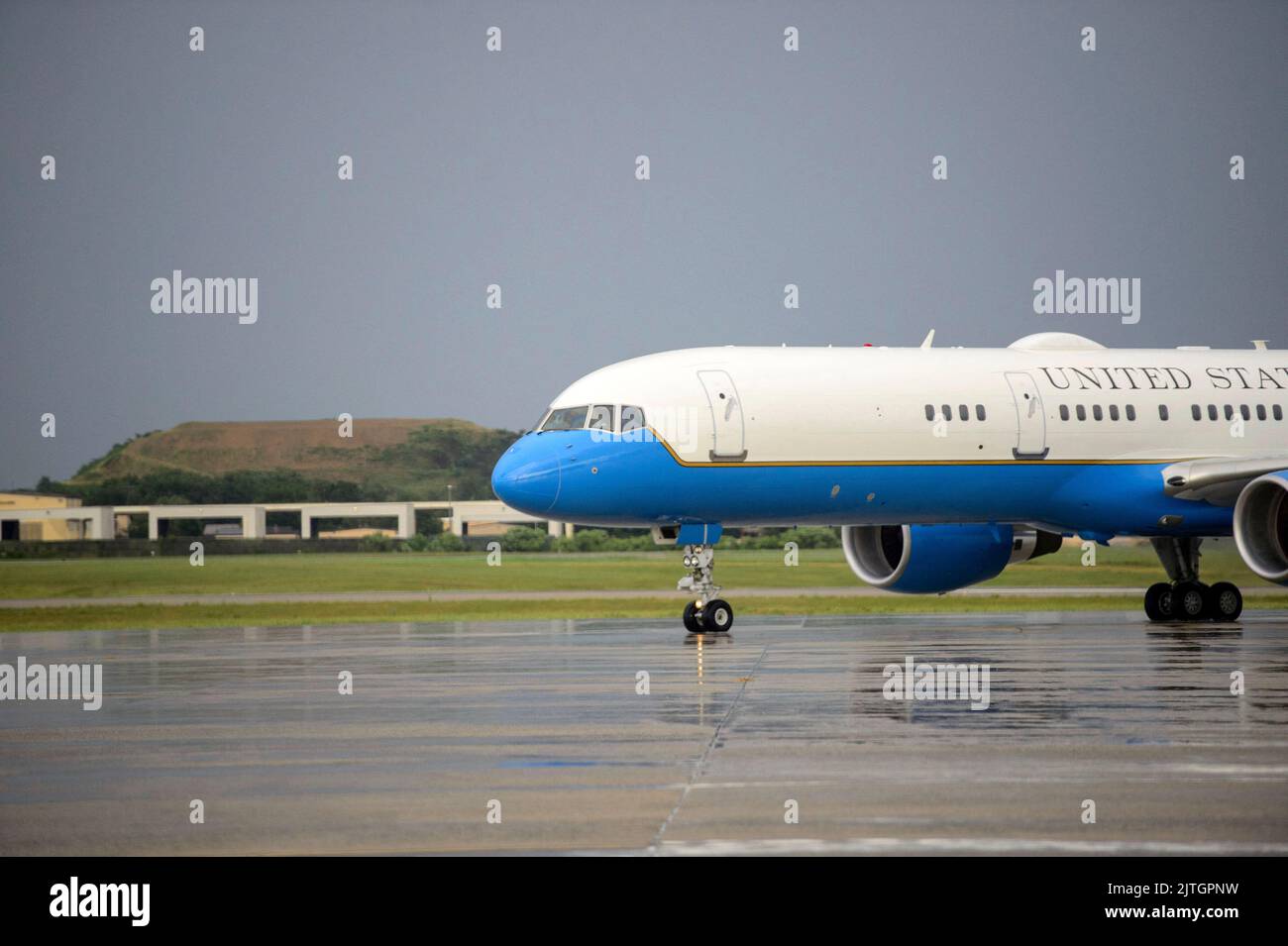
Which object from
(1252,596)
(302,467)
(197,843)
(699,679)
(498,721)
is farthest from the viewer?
(302,467)

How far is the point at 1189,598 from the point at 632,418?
1044cm

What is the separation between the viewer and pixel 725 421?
22766 millimetres

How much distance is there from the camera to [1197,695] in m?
14.1

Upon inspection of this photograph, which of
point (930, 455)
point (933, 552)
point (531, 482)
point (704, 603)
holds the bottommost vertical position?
point (704, 603)

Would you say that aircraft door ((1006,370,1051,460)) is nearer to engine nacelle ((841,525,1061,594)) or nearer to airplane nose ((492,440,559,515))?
engine nacelle ((841,525,1061,594))

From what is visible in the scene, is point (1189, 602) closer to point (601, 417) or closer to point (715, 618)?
point (715, 618)

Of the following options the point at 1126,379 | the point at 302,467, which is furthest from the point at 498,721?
the point at 302,467

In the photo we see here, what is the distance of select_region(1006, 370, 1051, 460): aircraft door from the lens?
24.3 metres

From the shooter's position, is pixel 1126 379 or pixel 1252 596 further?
pixel 1252 596

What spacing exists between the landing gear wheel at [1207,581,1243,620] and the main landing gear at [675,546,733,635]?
8.66 meters

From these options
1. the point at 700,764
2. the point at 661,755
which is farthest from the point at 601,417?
the point at 700,764
